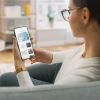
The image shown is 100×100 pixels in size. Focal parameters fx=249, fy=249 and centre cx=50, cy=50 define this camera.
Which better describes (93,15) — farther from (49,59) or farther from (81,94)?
(49,59)

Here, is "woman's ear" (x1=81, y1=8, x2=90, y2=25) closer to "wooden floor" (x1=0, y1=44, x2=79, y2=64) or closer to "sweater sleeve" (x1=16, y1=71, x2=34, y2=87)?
"sweater sleeve" (x1=16, y1=71, x2=34, y2=87)

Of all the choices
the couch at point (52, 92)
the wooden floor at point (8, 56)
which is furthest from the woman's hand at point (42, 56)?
the wooden floor at point (8, 56)

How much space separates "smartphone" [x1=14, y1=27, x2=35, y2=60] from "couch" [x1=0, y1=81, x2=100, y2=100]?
39 centimetres

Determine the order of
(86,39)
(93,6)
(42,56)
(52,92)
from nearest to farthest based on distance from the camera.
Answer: (52,92)
(93,6)
(86,39)
(42,56)

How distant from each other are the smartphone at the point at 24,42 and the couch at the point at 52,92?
0.39 m

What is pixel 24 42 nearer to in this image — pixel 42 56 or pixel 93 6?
pixel 42 56

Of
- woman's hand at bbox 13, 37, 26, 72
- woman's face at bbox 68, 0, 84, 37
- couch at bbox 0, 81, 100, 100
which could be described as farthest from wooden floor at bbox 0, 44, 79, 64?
couch at bbox 0, 81, 100, 100

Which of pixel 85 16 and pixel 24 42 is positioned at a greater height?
pixel 85 16

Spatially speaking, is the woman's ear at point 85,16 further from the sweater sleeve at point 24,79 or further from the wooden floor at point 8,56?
the wooden floor at point 8,56


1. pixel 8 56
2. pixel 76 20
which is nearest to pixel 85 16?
pixel 76 20

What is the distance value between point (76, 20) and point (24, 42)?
0.33 m

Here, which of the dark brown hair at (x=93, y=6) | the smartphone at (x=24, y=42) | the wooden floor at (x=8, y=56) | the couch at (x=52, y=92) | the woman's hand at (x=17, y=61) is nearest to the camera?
the couch at (x=52, y=92)

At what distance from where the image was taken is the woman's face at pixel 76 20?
39.6 inches

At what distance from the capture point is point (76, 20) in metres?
1.02
